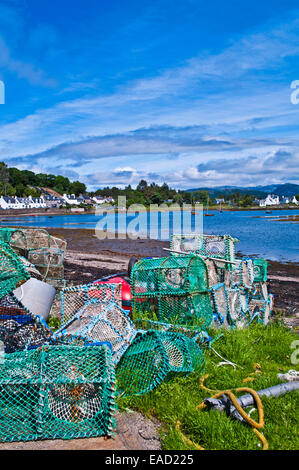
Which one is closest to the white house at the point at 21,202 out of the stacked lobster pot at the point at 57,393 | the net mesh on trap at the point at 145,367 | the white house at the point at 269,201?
the white house at the point at 269,201

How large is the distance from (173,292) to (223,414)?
2.24 m

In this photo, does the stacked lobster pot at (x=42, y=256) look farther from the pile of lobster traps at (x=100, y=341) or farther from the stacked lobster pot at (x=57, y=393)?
the stacked lobster pot at (x=57, y=393)

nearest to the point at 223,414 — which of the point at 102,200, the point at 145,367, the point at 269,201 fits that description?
the point at 145,367

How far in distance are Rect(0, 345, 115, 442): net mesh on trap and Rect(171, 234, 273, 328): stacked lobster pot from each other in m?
2.72

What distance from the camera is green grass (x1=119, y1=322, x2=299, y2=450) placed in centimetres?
293

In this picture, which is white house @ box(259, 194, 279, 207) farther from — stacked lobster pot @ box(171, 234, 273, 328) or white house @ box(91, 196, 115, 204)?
stacked lobster pot @ box(171, 234, 273, 328)

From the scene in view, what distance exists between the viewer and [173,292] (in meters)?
5.34

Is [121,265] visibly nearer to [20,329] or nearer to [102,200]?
[20,329]

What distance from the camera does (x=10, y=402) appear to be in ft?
9.89

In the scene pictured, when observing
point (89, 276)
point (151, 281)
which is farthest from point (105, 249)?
point (151, 281)

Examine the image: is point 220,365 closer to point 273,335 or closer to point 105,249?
point 273,335

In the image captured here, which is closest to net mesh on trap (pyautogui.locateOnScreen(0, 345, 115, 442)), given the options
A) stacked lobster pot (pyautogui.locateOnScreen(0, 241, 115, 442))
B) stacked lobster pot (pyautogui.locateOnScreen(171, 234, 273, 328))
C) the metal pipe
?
stacked lobster pot (pyautogui.locateOnScreen(0, 241, 115, 442))
